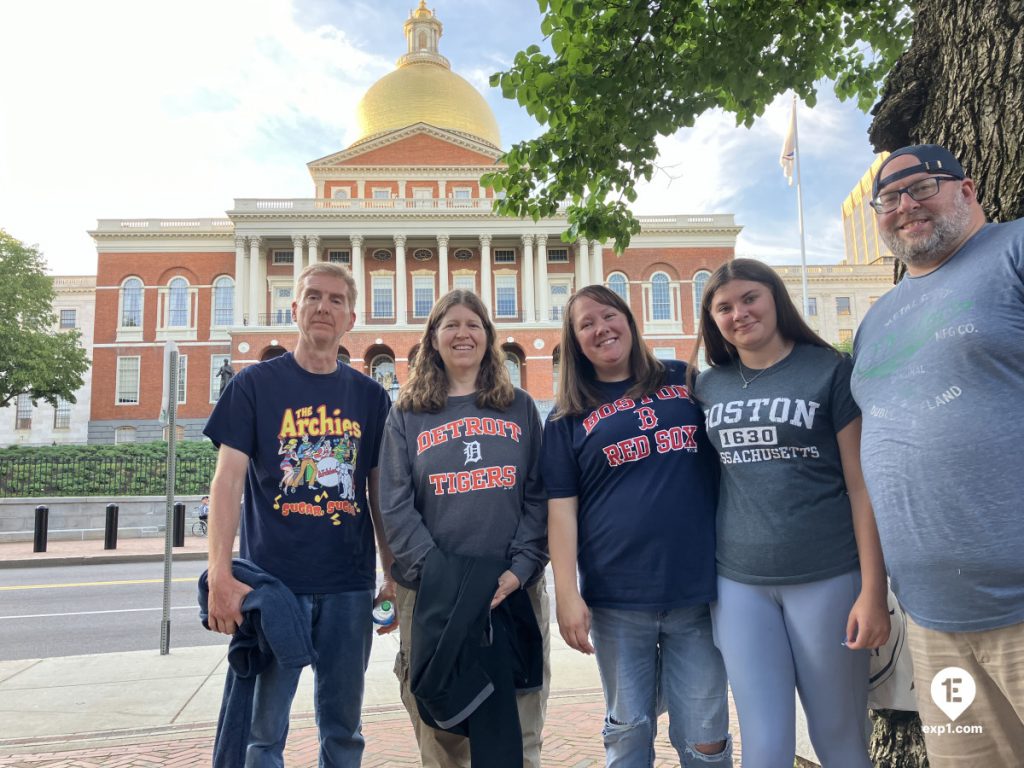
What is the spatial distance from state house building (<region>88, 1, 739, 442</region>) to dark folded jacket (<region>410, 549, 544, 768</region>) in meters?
41.5

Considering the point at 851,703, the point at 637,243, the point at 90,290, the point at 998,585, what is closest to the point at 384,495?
the point at 851,703

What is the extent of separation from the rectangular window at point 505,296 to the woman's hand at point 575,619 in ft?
151

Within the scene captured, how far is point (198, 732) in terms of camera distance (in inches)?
185

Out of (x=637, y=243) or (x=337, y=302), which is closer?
(x=337, y=302)

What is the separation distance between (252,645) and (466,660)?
96 centimetres

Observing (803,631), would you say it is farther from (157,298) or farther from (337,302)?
(157,298)

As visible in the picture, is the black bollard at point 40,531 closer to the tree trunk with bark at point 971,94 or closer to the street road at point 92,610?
the street road at point 92,610

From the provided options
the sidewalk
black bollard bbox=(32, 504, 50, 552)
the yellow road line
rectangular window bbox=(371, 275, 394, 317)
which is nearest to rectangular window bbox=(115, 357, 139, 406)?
rectangular window bbox=(371, 275, 394, 317)

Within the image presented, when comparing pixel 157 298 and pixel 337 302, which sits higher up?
pixel 157 298

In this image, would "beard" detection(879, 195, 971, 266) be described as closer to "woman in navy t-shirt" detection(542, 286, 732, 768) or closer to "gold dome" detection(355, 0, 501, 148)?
"woman in navy t-shirt" detection(542, 286, 732, 768)

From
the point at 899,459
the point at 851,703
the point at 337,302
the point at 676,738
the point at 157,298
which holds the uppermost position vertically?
the point at 157,298

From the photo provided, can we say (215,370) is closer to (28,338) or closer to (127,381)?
(127,381)

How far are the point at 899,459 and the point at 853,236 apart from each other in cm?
8515

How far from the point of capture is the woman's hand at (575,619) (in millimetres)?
2764
